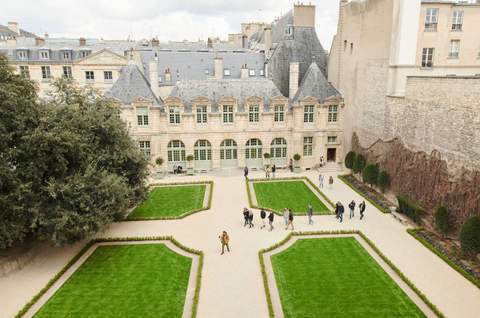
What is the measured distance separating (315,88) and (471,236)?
2231 cm

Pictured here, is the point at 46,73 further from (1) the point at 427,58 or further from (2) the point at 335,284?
(2) the point at 335,284

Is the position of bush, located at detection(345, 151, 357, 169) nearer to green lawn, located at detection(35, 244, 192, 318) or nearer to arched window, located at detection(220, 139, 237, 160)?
arched window, located at detection(220, 139, 237, 160)

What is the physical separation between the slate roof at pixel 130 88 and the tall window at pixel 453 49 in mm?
26369

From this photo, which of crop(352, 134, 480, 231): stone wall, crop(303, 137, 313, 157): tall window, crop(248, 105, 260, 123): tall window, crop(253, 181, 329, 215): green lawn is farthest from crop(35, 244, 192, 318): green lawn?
crop(303, 137, 313, 157): tall window

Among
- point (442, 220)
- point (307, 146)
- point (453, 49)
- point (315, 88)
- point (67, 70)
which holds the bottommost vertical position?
point (442, 220)

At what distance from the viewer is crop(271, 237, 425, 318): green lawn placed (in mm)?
14945

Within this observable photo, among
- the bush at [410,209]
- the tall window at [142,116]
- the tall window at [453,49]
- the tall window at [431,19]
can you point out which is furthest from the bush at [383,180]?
the tall window at [142,116]

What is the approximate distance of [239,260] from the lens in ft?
62.6

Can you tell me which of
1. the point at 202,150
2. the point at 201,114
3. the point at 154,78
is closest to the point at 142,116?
the point at 154,78

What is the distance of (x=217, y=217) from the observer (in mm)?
25281

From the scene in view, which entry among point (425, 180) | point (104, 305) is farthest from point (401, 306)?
point (104, 305)

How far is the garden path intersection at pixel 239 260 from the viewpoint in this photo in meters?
15.5

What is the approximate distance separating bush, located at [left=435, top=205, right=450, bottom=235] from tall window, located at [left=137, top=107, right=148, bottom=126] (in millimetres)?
25816

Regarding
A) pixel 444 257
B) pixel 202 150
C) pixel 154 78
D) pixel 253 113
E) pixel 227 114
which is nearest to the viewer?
pixel 444 257
